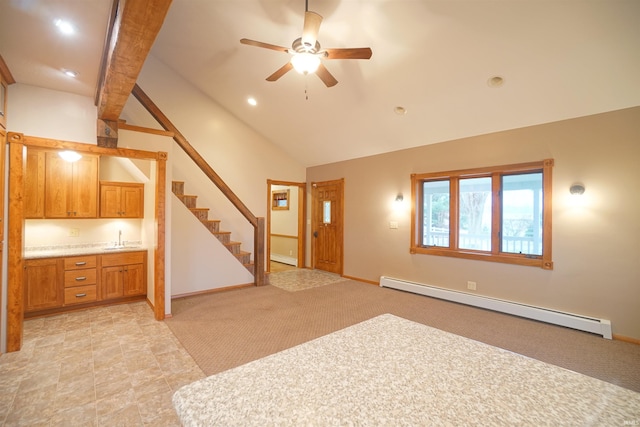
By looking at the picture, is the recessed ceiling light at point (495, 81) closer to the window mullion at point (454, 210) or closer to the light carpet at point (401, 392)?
the window mullion at point (454, 210)

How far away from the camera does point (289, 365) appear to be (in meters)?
0.88

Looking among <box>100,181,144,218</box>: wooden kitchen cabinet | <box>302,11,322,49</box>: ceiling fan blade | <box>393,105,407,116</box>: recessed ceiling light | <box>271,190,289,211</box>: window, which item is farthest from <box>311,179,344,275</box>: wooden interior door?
<box>302,11,322,49</box>: ceiling fan blade

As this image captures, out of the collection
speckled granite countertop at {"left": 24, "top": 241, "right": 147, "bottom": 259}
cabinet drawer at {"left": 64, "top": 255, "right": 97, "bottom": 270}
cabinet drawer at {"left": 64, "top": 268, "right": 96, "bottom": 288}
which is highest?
speckled granite countertop at {"left": 24, "top": 241, "right": 147, "bottom": 259}

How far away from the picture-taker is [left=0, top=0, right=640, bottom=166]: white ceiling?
2477 mm

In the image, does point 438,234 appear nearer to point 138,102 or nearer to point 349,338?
point 349,338

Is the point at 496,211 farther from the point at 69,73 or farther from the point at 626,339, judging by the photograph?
the point at 69,73

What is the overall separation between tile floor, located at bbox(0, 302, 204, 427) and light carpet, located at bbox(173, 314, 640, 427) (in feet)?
5.51

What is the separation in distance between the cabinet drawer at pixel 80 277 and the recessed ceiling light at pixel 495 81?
227 inches

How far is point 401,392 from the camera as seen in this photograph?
746 mm

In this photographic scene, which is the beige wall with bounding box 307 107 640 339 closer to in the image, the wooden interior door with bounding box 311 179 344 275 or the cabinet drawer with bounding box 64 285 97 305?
the wooden interior door with bounding box 311 179 344 275

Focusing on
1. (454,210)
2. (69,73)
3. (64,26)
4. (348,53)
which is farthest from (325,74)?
(454,210)

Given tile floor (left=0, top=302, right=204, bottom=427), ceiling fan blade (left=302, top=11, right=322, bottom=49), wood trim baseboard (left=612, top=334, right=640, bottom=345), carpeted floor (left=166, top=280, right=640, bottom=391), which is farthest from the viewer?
wood trim baseboard (left=612, top=334, right=640, bottom=345)

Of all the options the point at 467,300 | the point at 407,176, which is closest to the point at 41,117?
the point at 407,176

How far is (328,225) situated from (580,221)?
4.41 metres
